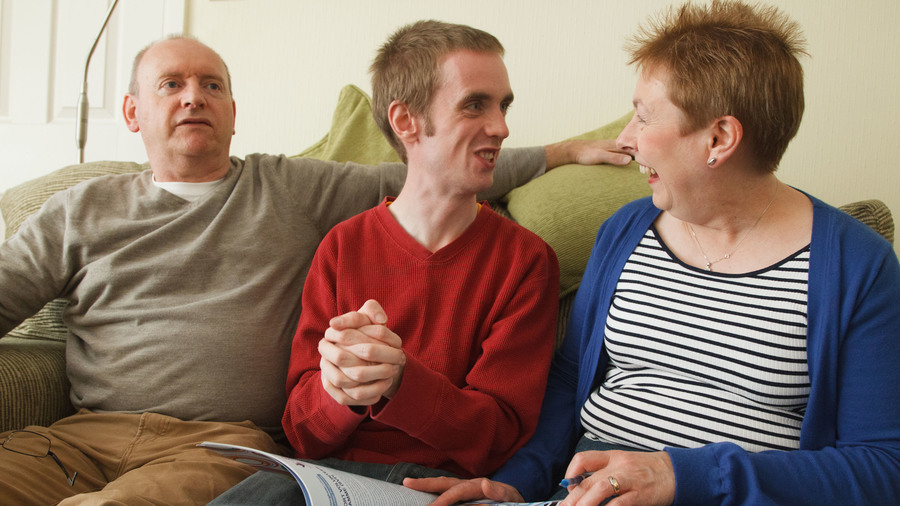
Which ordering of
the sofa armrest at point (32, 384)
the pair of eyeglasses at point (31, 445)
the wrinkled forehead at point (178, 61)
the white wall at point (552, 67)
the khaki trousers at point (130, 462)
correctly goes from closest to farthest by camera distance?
1. the khaki trousers at point (130, 462)
2. the pair of eyeglasses at point (31, 445)
3. the sofa armrest at point (32, 384)
4. the wrinkled forehead at point (178, 61)
5. the white wall at point (552, 67)

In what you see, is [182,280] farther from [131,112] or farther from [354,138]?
[354,138]

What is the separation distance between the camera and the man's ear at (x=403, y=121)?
4.39 ft

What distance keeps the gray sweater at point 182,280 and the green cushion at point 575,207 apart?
316mm

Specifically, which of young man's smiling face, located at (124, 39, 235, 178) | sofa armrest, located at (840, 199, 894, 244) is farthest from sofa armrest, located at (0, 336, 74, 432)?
sofa armrest, located at (840, 199, 894, 244)

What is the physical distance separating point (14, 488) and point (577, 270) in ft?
3.46

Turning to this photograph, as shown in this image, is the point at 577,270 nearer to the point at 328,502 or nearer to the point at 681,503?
the point at 681,503

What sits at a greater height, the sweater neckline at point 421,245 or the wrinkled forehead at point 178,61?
the wrinkled forehead at point 178,61

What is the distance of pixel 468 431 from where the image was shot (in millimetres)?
1127

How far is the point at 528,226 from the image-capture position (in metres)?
1.51

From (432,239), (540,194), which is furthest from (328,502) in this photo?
A: (540,194)

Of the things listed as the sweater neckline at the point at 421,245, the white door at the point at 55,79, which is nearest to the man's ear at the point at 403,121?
the sweater neckline at the point at 421,245

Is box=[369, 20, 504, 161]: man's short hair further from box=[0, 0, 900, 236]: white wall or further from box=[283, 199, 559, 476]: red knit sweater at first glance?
box=[0, 0, 900, 236]: white wall

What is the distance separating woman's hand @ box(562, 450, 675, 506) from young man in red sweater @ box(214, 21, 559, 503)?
0.24 meters

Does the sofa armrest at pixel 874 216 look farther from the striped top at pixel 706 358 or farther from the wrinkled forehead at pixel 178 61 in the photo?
the wrinkled forehead at pixel 178 61
